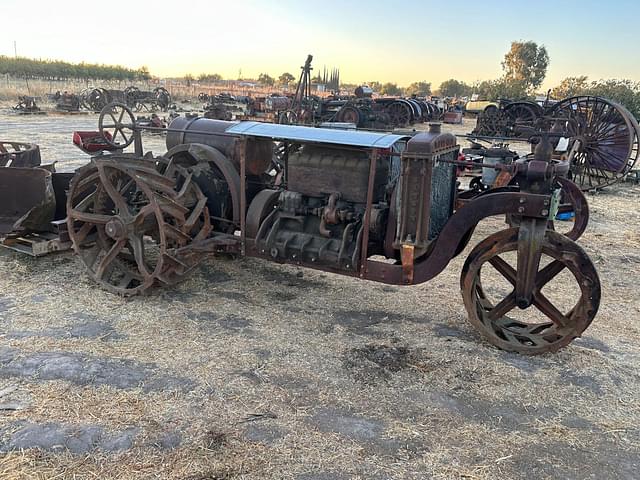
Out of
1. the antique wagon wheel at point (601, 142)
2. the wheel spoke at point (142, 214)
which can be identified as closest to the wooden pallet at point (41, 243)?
the wheel spoke at point (142, 214)

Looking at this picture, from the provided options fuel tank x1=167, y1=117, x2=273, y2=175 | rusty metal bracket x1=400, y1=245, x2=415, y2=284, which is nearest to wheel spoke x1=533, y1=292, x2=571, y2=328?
rusty metal bracket x1=400, y1=245, x2=415, y2=284

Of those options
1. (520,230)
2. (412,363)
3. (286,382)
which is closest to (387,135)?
(520,230)

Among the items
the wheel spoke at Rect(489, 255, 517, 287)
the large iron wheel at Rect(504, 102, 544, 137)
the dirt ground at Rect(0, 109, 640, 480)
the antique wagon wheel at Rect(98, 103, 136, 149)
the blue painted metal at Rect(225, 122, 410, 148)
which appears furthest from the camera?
the large iron wheel at Rect(504, 102, 544, 137)

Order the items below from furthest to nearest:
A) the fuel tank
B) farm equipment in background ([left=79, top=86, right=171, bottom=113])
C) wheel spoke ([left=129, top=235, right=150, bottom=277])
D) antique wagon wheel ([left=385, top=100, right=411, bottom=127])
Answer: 1. farm equipment in background ([left=79, top=86, right=171, bottom=113])
2. antique wagon wheel ([left=385, top=100, right=411, bottom=127])
3. the fuel tank
4. wheel spoke ([left=129, top=235, right=150, bottom=277])

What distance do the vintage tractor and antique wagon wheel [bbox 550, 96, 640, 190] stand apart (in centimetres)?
756

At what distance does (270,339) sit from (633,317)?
342 centimetres

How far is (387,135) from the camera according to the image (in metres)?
4.02

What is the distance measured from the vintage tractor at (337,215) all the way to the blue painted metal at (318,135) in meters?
0.01

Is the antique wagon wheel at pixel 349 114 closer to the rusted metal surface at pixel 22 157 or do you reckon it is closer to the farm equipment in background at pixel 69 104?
the farm equipment in background at pixel 69 104

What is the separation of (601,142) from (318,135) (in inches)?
407

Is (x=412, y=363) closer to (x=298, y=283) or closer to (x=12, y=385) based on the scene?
(x=298, y=283)

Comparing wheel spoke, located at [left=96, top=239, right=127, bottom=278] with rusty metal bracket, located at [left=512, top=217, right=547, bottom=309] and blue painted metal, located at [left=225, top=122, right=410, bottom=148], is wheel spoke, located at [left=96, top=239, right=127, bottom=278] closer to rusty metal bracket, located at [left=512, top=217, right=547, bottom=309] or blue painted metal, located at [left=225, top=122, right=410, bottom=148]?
blue painted metal, located at [left=225, top=122, right=410, bottom=148]

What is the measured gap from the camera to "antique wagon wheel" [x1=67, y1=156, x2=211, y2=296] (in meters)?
4.62

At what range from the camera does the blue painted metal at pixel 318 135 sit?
12.8ft
